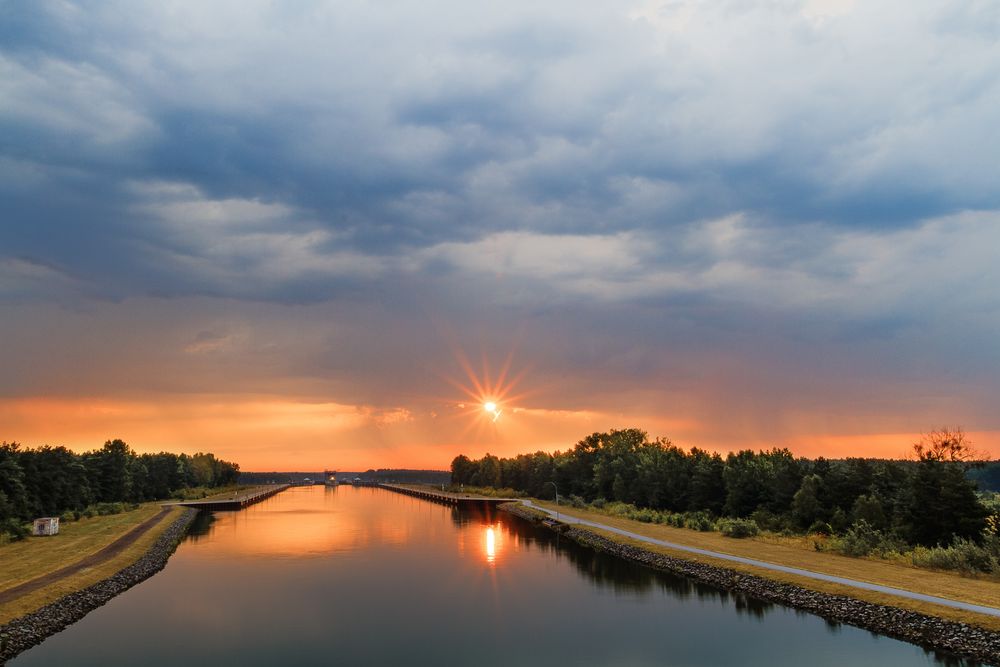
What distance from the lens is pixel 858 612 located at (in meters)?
40.6

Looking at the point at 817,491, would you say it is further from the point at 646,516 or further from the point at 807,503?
the point at 646,516

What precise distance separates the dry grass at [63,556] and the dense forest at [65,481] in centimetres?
555

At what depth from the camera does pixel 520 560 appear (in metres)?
71.8

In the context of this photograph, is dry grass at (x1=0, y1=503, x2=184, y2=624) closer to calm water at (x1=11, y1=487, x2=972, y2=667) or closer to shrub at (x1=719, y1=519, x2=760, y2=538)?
calm water at (x1=11, y1=487, x2=972, y2=667)

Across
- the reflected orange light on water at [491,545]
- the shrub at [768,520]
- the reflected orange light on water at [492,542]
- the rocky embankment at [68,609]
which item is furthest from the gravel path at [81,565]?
the shrub at [768,520]

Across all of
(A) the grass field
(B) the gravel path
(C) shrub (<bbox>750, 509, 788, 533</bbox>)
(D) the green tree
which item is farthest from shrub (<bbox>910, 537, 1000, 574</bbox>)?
(B) the gravel path

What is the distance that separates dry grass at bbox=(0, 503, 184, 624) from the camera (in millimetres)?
43494

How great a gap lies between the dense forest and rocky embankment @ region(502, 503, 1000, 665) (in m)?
68.3

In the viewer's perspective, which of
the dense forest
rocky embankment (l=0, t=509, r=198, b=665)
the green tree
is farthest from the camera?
the dense forest

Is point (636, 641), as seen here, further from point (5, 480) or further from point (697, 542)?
point (5, 480)

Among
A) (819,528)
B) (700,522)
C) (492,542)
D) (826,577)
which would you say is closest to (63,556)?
(492,542)

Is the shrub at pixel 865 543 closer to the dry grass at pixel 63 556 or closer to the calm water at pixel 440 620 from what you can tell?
the calm water at pixel 440 620

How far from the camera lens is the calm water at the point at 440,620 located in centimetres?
3525

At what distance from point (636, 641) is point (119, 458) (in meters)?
126
